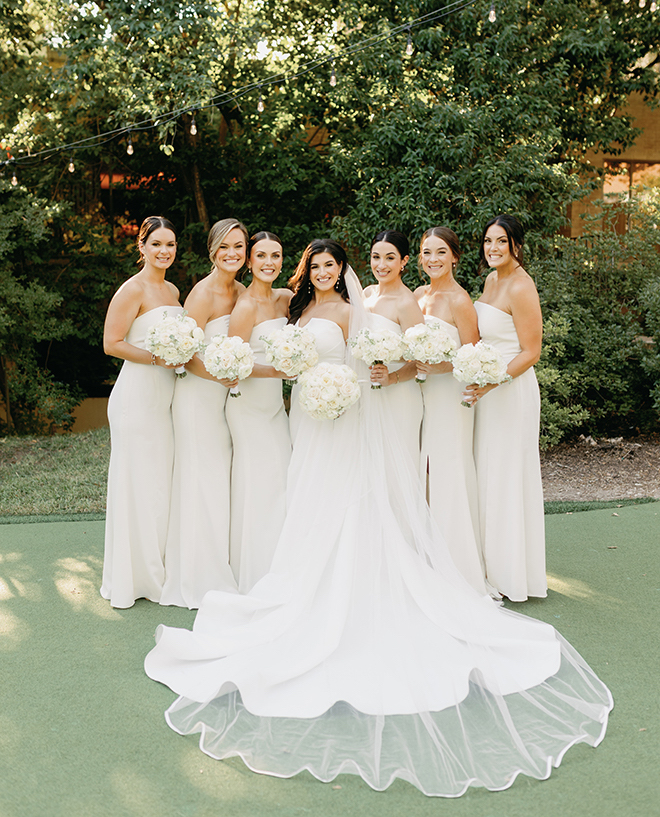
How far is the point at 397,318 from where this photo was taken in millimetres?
4758

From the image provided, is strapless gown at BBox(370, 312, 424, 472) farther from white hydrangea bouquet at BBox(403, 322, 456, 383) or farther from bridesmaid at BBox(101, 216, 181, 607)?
bridesmaid at BBox(101, 216, 181, 607)

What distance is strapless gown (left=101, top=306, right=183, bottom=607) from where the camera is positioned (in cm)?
490

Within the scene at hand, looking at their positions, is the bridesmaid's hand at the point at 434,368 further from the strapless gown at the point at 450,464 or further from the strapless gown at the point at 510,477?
the strapless gown at the point at 510,477

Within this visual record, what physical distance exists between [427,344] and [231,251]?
1.43 meters

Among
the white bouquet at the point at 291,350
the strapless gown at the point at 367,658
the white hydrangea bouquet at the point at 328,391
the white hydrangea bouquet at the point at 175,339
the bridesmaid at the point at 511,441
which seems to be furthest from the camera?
the bridesmaid at the point at 511,441

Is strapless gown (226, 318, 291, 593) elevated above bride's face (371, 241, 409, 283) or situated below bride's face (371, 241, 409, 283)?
below

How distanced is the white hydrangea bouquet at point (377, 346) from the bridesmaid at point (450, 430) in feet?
1.73

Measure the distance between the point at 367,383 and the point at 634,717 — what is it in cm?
231

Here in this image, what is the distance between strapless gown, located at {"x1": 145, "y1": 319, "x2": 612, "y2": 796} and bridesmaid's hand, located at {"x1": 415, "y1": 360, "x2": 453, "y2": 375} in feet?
1.20

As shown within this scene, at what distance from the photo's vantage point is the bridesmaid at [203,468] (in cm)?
490

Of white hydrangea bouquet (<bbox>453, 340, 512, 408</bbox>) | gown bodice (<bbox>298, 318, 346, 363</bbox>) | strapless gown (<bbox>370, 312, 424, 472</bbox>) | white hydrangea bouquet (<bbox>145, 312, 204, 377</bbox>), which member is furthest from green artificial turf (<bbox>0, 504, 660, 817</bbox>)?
gown bodice (<bbox>298, 318, 346, 363</bbox>)

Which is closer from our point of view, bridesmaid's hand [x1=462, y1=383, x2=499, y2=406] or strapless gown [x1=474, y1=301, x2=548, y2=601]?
bridesmaid's hand [x1=462, y1=383, x2=499, y2=406]

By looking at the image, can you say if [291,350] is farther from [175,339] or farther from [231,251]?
[231,251]

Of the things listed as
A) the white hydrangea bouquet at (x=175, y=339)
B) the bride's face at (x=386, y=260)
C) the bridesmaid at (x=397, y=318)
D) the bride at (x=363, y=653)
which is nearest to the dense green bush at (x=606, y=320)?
the bridesmaid at (x=397, y=318)
